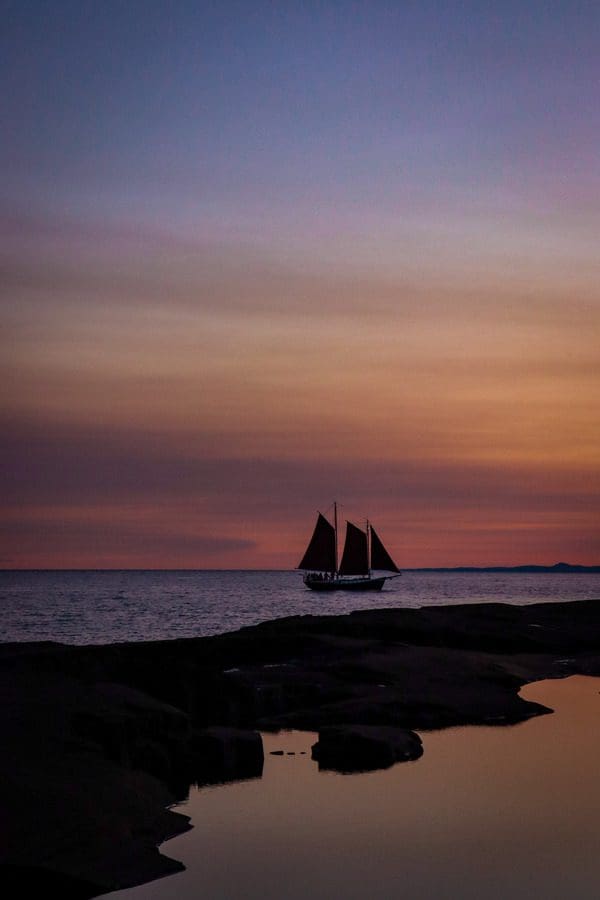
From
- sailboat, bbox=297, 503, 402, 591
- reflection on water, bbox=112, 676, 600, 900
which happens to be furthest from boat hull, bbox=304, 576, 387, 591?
reflection on water, bbox=112, 676, 600, 900

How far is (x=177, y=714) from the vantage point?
26016mm

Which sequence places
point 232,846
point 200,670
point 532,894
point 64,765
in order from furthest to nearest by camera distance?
point 200,670 < point 64,765 < point 232,846 < point 532,894

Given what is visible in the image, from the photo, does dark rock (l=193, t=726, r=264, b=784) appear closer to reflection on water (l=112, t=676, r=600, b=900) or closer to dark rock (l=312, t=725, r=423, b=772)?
reflection on water (l=112, t=676, r=600, b=900)

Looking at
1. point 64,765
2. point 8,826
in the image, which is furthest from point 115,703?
point 8,826

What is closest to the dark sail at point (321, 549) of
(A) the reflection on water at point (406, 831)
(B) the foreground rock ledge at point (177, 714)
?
(B) the foreground rock ledge at point (177, 714)

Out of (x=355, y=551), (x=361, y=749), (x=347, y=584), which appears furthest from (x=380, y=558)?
(x=361, y=749)

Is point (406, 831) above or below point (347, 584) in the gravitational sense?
below

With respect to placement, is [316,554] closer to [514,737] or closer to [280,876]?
[514,737]

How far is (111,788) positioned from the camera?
19672mm

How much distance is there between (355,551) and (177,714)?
5930 inches

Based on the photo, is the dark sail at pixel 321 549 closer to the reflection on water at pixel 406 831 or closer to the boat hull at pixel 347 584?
the boat hull at pixel 347 584

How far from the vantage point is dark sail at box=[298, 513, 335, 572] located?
171 metres

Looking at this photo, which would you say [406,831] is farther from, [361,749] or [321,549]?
[321,549]

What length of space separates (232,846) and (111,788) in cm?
256
